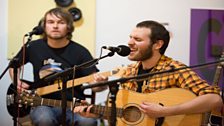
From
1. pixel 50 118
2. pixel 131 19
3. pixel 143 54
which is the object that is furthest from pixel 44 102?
pixel 131 19

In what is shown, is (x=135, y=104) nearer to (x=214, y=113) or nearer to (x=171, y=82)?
(x=171, y=82)

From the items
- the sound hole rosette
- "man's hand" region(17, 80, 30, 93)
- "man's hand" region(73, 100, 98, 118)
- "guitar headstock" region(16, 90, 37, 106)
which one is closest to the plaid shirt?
the sound hole rosette

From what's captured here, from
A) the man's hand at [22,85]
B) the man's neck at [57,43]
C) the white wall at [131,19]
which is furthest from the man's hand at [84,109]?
the white wall at [131,19]

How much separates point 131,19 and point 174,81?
4.47 feet

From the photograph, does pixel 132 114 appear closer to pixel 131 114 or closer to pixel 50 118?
pixel 131 114

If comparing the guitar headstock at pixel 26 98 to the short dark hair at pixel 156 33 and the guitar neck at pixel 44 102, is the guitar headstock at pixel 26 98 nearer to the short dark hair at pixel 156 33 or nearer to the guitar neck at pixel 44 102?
the guitar neck at pixel 44 102

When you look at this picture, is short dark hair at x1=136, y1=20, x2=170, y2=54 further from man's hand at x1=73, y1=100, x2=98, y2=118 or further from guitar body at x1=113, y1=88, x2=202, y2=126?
man's hand at x1=73, y1=100, x2=98, y2=118

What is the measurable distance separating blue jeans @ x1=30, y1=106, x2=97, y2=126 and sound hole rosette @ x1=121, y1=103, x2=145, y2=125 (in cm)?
41

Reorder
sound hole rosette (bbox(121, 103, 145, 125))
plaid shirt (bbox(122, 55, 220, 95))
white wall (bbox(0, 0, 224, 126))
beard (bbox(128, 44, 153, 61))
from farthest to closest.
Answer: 1. white wall (bbox(0, 0, 224, 126))
2. beard (bbox(128, 44, 153, 61))
3. sound hole rosette (bbox(121, 103, 145, 125))
4. plaid shirt (bbox(122, 55, 220, 95))

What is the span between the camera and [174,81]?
2000 millimetres

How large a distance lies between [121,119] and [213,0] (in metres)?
1.86

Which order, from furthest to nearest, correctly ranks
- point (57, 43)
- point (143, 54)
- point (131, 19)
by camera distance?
point (131, 19) < point (57, 43) < point (143, 54)

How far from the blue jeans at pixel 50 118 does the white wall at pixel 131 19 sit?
93cm

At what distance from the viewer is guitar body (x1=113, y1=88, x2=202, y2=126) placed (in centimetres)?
192
